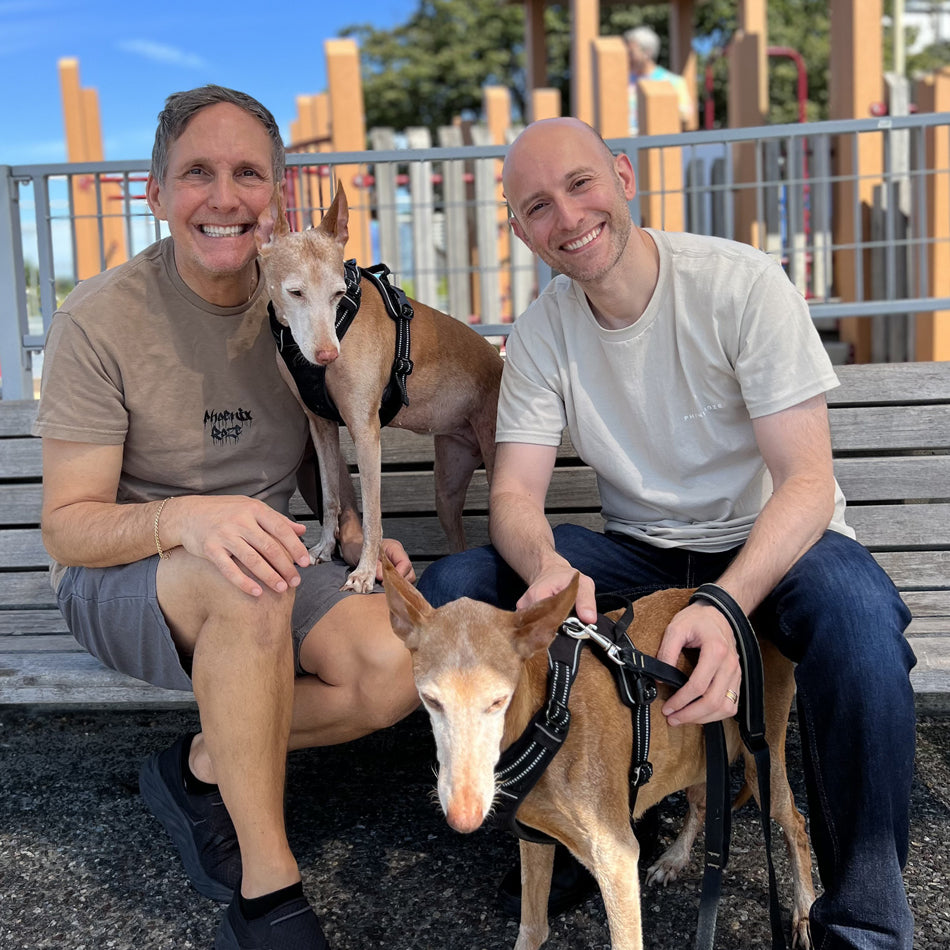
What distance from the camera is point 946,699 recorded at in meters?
3.63

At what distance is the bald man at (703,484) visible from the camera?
1.94m

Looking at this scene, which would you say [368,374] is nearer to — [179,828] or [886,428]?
[179,828]

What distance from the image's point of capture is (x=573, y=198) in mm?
2363

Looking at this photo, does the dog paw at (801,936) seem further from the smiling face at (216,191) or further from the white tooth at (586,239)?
the smiling face at (216,191)

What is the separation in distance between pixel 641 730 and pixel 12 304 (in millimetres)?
3416

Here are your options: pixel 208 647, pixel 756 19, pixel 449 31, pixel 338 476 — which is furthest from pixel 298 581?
pixel 449 31

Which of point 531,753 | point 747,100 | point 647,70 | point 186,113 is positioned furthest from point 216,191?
point 647,70

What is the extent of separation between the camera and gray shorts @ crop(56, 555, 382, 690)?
2.27 metres

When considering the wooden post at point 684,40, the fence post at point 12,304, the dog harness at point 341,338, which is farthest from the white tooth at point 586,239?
the wooden post at point 684,40

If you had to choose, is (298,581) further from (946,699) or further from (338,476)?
(946,699)

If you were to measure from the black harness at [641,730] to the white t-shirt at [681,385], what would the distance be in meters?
0.47

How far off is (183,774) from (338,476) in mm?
893

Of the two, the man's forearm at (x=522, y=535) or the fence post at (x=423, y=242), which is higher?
the fence post at (x=423, y=242)

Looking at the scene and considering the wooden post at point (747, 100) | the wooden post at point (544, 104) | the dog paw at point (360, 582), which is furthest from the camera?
the wooden post at point (544, 104)
